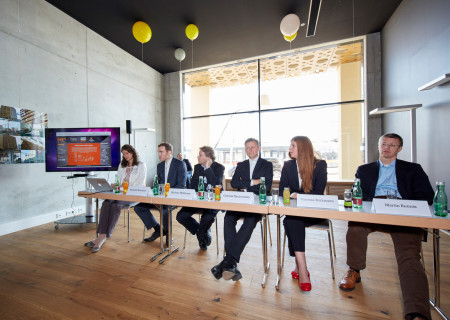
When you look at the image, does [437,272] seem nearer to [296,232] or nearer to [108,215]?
[296,232]

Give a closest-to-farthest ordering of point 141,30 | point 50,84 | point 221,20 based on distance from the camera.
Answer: point 50,84
point 141,30
point 221,20

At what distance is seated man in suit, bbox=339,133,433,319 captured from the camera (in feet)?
4.37

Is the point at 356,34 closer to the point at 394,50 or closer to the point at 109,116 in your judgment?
the point at 394,50

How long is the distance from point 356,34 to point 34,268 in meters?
6.52

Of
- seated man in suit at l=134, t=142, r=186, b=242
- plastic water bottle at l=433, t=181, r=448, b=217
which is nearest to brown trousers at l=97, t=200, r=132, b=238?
seated man in suit at l=134, t=142, r=186, b=242

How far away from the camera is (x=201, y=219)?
8.05ft

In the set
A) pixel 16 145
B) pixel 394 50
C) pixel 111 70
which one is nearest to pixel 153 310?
pixel 16 145

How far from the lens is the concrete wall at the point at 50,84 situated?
10.1 ft

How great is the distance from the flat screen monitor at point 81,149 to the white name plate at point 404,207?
338cm

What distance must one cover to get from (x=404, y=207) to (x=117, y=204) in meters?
2.81

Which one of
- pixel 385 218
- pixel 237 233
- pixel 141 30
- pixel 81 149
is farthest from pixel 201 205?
pixel 141 30

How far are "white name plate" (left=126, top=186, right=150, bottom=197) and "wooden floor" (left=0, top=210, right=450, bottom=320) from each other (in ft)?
2.33

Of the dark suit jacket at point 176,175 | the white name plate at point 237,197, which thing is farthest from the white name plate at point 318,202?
the dark suit jacket at point 176,175

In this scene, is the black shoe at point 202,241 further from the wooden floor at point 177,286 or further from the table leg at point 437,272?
the table leg at point 437,272
